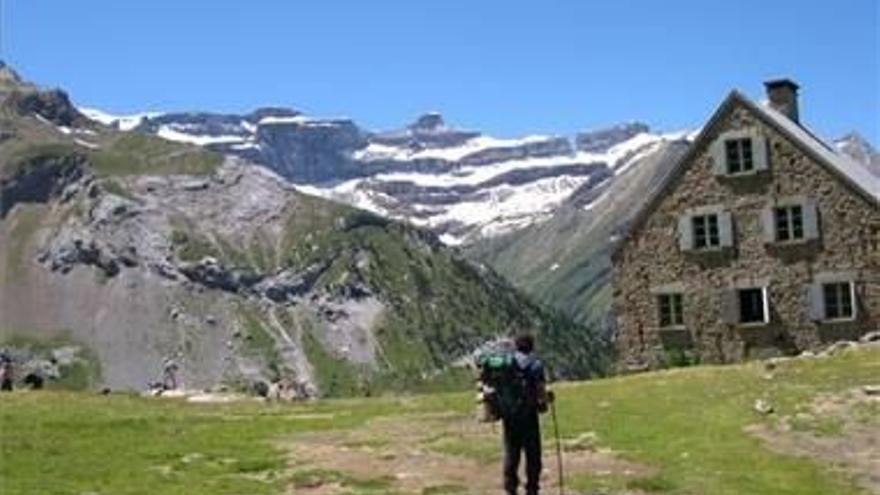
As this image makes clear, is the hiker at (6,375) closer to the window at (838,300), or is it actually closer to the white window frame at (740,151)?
the white window frame at (740,151)

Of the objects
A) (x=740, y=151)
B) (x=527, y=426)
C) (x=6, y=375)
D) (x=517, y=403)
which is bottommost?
(x=527, y=426)

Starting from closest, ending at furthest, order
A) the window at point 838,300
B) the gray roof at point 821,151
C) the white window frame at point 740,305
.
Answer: the window at point 838,300 → the gray roof at point 821,151 → the white window frame at point 740,305

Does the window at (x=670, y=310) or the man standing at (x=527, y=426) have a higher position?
the window at (x=670, y=310)

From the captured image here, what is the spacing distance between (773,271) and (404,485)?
45.4 meters

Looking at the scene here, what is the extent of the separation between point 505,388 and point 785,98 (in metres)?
54.6

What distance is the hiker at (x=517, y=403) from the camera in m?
23.2

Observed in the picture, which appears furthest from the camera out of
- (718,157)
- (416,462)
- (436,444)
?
(718,157)

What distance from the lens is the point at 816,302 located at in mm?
66312

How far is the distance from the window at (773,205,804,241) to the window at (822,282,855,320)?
2.91 metres

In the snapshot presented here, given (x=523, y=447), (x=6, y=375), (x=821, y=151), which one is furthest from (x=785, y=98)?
(x=523, y=447)

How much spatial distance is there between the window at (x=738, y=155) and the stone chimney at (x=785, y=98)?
5517 millimetres

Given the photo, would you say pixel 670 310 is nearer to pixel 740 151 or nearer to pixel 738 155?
pixel 738 155

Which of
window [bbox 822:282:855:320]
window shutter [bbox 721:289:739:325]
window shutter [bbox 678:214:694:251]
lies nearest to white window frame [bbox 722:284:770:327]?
window shutter [bbox 721:289:739:325]

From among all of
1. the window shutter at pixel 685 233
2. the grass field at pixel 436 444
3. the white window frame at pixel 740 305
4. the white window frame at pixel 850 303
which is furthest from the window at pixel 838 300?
the grass field at pixel 436 444
